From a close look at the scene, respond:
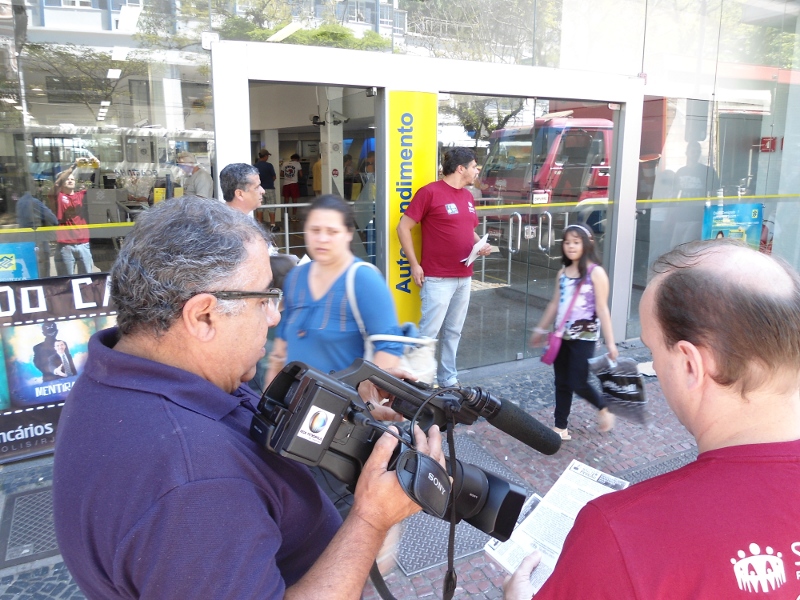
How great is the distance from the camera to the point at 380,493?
1.17 m

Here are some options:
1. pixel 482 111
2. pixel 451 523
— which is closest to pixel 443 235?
pixel 482 111

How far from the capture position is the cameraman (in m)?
0.99

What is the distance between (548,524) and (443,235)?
3661 millimetres

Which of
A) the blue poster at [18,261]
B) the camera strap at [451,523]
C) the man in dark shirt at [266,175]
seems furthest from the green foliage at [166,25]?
the camera strap at [451,523]

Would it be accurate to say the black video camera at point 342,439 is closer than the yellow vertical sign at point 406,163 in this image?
Yes

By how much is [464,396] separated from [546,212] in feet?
16.6

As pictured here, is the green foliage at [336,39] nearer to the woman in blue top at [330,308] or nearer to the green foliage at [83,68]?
the green foliage at [83,68]

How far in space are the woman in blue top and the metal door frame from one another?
72.0 inches

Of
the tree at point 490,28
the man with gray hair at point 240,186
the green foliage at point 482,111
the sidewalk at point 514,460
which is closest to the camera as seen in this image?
the sidewalk at point 514,460

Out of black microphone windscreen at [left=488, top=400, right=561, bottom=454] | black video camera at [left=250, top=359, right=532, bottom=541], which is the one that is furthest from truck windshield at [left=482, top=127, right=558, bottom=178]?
black video camera at [left=250, top=359, right=532, bottom=541]

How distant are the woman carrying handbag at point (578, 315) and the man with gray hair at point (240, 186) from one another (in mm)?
2152

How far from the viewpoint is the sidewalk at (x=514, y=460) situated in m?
2.97

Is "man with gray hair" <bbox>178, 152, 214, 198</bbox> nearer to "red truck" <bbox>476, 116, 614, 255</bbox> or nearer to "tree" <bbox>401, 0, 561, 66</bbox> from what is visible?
"tree" <bbox>401, 0, 561, 66</bbox>

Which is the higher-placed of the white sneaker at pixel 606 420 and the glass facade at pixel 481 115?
the glass facade at pixel 481 115
